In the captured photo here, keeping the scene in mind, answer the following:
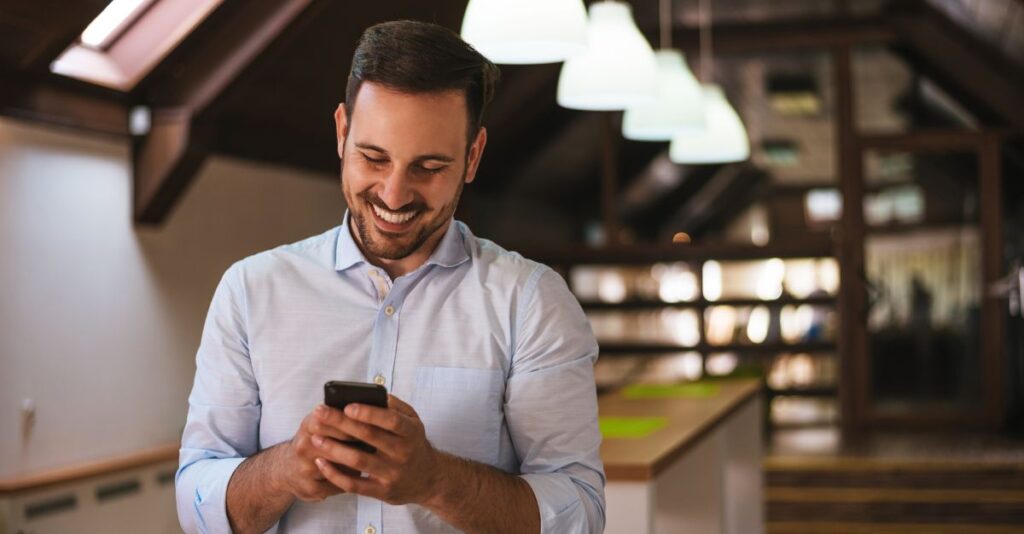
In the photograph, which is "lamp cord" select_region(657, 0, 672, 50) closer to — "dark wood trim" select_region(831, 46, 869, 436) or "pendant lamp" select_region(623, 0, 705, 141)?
"dark wood trim" select_region(831, 46, 869, 436)

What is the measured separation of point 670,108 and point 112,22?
6.99 feet

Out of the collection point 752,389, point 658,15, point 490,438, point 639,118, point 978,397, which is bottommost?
point 978,397

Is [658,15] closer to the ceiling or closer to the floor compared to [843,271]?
closer to the ceiling

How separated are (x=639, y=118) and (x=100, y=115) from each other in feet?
6.77

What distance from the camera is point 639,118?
14.3 feet

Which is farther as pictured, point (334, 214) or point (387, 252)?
point (334, 214)

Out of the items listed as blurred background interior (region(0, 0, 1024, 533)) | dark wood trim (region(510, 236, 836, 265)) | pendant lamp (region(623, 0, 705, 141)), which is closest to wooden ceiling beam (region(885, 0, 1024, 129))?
blurred background interior (region(0, 0, 1024, 533))

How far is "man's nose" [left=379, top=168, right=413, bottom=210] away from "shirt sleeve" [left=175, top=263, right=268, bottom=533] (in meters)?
0.22

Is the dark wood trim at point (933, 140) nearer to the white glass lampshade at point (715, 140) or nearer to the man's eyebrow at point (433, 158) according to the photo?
the white glass lampshade at point (715, 140)

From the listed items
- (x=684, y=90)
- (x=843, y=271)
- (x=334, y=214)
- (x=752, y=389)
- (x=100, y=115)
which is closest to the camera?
(x=334, y=214)

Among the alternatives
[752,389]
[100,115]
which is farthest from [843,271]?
[100,115]

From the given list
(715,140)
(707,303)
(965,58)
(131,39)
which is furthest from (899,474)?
(131,39)

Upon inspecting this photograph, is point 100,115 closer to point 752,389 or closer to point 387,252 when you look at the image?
point 752,389

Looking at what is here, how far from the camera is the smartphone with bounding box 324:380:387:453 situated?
1.22 meters
